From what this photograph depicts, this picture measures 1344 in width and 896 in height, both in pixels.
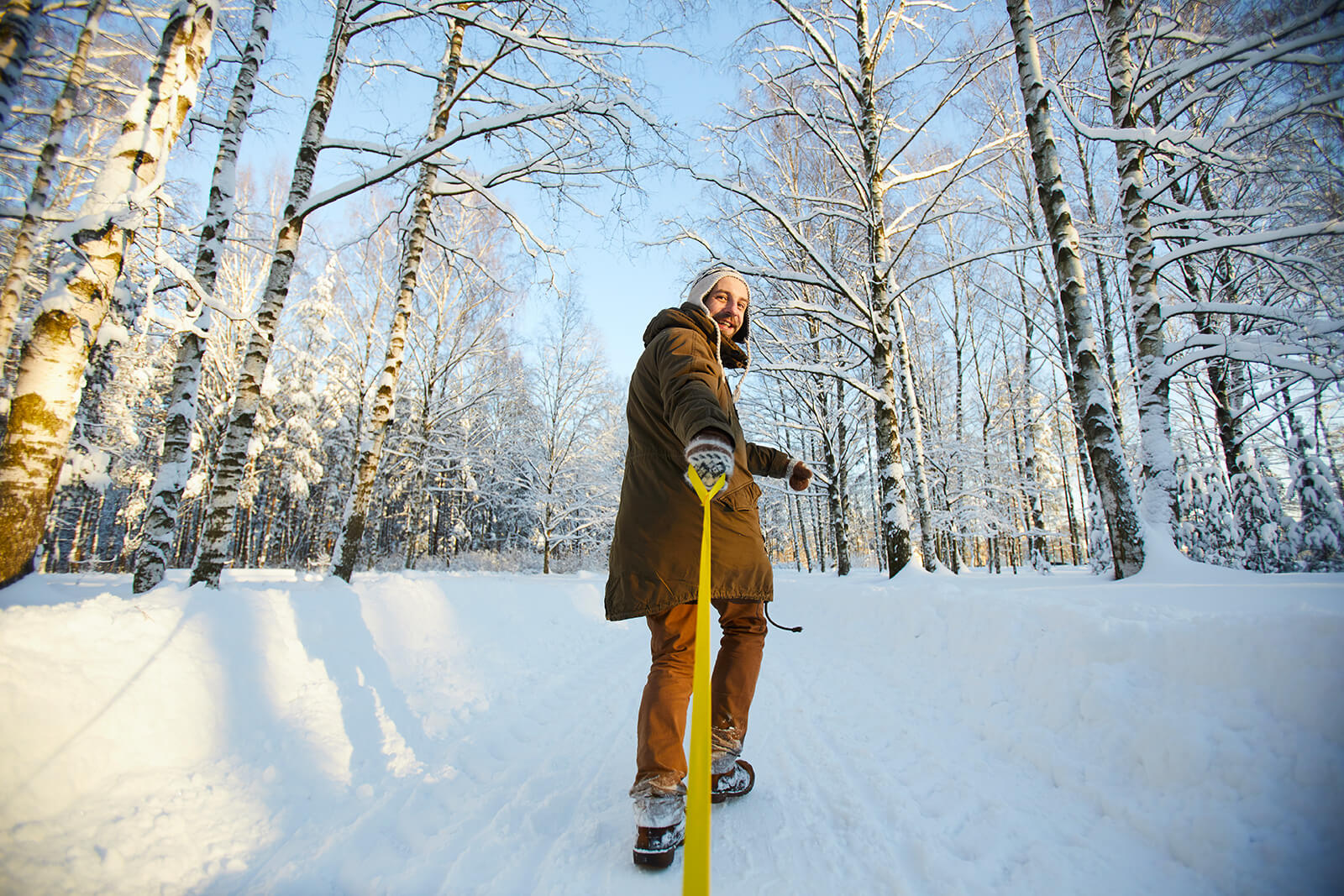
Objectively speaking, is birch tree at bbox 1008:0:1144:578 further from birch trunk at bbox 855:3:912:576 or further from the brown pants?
the brown pants

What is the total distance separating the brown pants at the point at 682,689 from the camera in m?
1.62

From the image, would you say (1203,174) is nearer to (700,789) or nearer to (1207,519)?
(1207,519)

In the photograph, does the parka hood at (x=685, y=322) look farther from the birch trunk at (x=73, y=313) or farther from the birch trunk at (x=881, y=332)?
the birch trunk at (x=881, y=332)

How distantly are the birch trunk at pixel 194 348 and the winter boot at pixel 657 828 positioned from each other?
4366 millimetres

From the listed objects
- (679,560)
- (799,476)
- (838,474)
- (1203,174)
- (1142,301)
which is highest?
(1203,174)

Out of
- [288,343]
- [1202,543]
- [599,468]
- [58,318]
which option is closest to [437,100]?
[58,318]

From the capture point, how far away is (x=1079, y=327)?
185 inches

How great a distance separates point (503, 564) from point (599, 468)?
6.08 meters

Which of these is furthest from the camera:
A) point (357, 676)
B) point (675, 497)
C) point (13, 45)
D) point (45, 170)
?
point (45, 170)

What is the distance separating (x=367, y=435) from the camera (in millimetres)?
6738

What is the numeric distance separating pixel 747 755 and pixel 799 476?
138 cm

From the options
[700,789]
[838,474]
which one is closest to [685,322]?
[700,789]

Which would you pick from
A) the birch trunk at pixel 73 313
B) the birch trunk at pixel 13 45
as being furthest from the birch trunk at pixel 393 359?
the birch trunk at pixel 13 45

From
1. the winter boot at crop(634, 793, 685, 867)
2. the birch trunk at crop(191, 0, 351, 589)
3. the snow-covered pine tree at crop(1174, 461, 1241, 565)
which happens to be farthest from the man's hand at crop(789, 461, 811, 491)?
the snow-covered pine tree at crop(1174, 461, 1241, 565)
